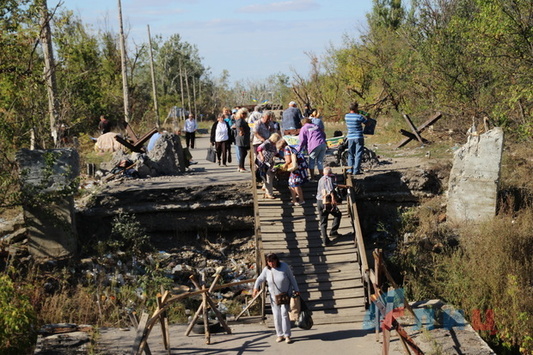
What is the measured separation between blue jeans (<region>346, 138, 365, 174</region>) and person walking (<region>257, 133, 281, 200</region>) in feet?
7.20

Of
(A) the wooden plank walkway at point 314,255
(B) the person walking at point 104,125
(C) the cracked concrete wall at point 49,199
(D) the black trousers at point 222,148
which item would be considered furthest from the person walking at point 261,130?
(B) the person walking at point 104,125

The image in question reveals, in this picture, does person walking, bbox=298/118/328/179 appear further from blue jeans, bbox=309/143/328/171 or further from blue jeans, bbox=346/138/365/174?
blue jeans, bbox=346/138/365/174

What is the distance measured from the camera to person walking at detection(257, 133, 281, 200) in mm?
14531

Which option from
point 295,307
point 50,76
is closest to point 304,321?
point 295,307

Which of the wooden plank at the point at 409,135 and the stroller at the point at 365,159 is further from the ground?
the wooden plank at the point at 409,135

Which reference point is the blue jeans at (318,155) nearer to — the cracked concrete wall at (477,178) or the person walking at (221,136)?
the cracked concrete wall at (477,178)

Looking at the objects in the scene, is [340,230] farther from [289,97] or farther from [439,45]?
[289,97]

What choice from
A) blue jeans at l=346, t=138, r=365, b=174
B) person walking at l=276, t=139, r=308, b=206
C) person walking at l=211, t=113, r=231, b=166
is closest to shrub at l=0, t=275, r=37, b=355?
person walking at l=276, t=139, r=308, b=206

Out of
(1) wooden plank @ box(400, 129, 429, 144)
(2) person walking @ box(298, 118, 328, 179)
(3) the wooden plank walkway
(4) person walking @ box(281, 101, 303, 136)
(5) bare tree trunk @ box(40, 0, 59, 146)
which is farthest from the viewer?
(1) wooden plank @ box(400, 129, 429, 144)

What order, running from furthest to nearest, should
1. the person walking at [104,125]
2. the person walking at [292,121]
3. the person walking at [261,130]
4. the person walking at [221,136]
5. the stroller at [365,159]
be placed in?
1. the person walking at [104,125]
2. the person walking at [221,136]
3. the person walking at [292,121]
4. the stroller at [365,159]
5. the person walking at [261,130]

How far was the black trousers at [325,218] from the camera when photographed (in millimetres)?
13243

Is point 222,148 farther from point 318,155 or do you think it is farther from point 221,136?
point 318,155

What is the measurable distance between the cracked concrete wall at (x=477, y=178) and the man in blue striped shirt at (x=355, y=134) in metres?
2.26

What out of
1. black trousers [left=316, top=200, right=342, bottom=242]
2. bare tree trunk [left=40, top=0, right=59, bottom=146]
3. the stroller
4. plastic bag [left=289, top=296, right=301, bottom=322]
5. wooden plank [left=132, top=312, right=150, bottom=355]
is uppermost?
bare tree trunk [left=40, top=0, right=59, bottom=146]
